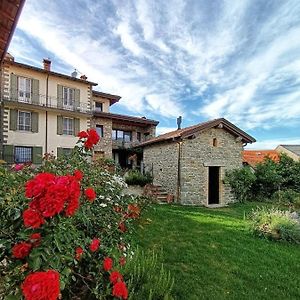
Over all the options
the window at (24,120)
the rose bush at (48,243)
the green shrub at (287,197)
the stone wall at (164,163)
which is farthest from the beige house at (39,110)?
the rose bush at (48,243)

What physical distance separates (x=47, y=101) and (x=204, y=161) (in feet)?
47.2

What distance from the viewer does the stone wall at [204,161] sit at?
12.7 m

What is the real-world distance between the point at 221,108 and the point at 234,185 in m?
5.04

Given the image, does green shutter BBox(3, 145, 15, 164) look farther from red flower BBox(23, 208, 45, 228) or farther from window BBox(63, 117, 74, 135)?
red flower BBox(23, 208, 45, 228)

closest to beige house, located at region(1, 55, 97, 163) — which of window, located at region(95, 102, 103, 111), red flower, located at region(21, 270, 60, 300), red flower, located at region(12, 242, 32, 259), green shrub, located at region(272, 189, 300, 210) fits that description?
window, located at region(95, 102, 103, 111)

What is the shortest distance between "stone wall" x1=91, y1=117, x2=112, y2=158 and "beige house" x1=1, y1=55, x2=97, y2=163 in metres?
0.76

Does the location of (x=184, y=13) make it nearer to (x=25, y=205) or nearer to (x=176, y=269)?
(x=176, y=269)

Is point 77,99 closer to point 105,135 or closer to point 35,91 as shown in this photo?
point 35,91

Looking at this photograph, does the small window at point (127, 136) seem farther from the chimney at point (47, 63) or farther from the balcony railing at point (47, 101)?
the chimney at point (47, 63)

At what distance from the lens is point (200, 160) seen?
13.1m

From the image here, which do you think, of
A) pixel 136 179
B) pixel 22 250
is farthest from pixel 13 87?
pixel 22 250

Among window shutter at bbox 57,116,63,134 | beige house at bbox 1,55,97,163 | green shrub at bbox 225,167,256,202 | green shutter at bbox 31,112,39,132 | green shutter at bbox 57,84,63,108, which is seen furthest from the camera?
green shutter at bbox 57,84,63,108

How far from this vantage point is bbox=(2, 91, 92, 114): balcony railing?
19234mm

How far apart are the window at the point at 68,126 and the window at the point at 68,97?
1207mm
